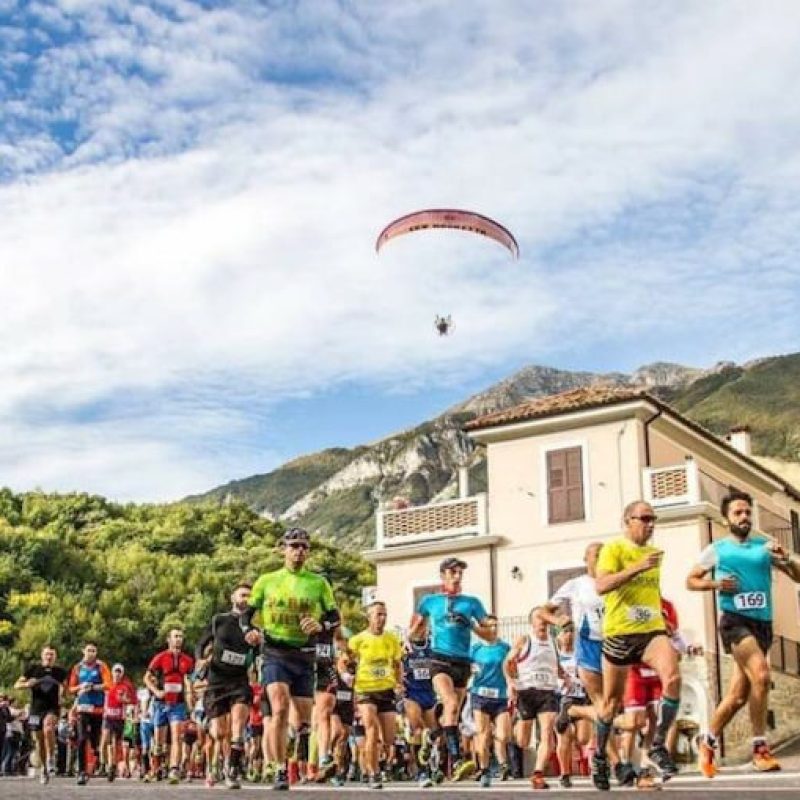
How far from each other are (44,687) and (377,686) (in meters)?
6.91

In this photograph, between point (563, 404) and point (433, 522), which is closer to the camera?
point (563, 404)

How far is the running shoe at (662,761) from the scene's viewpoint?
10328mm

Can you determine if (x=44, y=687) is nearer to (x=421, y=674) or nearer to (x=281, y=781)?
(x=421, y=674)

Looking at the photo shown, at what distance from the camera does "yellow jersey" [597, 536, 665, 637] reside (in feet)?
35.2

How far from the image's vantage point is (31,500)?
6294 centimetres

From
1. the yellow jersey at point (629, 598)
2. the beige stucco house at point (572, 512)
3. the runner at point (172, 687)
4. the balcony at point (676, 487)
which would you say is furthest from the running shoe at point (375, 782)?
the balcony at point (676, 487)

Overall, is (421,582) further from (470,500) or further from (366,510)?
(366,510)

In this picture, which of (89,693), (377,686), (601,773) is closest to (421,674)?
(377,686)

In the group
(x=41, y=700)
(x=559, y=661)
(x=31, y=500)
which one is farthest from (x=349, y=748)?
(x=31, y=500)

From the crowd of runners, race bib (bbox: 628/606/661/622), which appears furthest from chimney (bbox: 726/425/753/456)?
race bib (bbox: 628/606/661/622)

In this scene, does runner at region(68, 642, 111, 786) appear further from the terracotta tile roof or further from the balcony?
the terracotta tile roof

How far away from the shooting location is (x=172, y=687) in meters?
19.8

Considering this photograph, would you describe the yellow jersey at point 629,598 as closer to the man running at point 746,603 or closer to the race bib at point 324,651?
the man running at point 746,603

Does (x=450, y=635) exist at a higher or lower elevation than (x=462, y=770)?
higher
